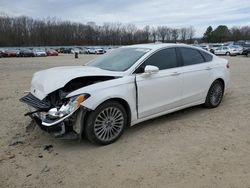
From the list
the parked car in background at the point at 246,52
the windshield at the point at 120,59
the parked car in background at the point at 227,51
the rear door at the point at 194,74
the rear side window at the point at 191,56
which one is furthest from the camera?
the parked car in background at the point at 227,51

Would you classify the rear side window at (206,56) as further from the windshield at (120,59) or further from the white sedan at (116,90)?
the windshield at (120,59)

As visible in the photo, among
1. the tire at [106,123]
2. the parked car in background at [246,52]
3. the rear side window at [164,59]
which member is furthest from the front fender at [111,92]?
the parked car in background at [246,52]

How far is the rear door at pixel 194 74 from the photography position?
536 cm

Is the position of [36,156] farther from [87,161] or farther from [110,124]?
[110,124]

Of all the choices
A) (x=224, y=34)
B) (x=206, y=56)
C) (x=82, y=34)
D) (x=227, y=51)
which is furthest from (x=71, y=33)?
(x=206, y=56)

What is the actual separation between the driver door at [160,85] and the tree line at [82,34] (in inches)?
4028

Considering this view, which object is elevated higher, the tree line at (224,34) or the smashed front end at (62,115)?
the tree line at (224,34)

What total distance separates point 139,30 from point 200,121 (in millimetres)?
120541

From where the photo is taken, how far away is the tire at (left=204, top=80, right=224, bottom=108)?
6.04 meters

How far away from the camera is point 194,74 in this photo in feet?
18.0

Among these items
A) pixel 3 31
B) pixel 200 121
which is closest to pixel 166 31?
pixel 3 31

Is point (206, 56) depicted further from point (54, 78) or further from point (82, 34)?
point (82, 34)

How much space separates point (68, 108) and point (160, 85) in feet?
5.89

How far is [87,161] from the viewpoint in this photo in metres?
3.78
